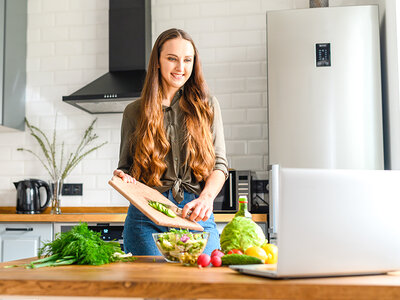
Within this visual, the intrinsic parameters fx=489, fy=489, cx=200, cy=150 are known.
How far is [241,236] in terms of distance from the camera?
1319mm

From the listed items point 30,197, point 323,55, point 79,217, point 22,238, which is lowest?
point 22,238

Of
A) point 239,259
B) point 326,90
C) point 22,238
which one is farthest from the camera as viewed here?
point 22,238

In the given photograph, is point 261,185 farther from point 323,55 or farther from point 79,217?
point 79,217

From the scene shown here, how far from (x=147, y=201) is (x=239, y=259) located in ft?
1.43

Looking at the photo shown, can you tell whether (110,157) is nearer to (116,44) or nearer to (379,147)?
(116,44)

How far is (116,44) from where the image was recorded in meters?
3.66

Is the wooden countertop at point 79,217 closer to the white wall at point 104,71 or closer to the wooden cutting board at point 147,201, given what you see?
the white wall at point 104,71

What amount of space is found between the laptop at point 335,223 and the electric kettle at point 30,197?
2.76m

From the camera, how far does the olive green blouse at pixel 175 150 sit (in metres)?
1.90

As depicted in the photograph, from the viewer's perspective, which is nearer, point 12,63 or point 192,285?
point 192,285

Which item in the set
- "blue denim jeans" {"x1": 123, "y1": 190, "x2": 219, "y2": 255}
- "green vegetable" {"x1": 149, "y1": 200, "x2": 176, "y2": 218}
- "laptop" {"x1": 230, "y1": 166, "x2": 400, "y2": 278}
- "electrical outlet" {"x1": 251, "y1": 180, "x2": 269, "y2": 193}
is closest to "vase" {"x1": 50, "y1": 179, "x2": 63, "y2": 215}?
"electrical outlet" {"x1": 251, "y1": 180, "x2": 269, "y2": 193}

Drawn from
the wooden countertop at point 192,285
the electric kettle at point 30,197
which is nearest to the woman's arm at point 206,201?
the wooden countertop at point 192,285

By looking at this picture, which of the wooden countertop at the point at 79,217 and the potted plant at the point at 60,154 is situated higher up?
the potted plant at the point at 60,154

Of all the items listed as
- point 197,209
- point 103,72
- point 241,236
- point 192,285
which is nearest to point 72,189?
point 103,72
